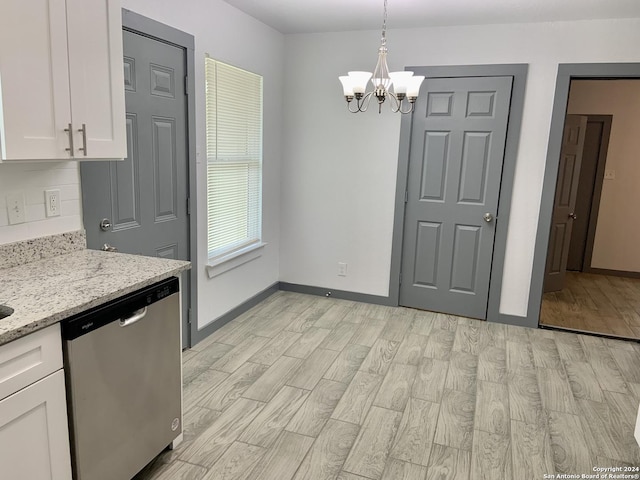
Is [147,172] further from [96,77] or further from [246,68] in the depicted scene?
[246,68]

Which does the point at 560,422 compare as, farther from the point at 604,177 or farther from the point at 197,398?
the point at 604,177

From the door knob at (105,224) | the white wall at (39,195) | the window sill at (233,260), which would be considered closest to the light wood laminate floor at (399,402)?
the window sill at (233,260)

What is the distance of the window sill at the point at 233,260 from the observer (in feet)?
11.5

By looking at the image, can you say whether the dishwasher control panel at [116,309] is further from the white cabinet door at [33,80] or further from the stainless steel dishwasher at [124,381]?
the white cabinet door at [33,80]

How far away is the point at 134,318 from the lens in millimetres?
1815

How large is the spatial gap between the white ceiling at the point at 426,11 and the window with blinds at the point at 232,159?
1.79 feet

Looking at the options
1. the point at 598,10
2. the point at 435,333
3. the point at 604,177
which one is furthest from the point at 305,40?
the point at 604,177

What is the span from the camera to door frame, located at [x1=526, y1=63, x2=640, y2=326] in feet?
11.4

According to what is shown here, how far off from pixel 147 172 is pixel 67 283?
1.14 meters

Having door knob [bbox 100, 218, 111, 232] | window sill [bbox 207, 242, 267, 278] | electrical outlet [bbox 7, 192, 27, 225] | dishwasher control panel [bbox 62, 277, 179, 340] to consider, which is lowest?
window sill [bbox 207, 242, 267, 278]

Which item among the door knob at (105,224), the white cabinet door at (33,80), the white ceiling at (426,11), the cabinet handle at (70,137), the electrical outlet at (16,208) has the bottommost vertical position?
the door knob at (105,224)

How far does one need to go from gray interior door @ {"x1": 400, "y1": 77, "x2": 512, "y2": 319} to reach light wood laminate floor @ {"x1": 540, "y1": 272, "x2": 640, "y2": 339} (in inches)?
32.9

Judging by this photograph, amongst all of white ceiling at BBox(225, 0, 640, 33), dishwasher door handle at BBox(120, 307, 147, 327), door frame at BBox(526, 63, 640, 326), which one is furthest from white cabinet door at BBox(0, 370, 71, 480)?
door frame at BBox(526, 63, 640, 326)

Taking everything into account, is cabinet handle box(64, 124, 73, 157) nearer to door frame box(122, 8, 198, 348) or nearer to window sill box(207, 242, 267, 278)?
door frame box(122, 8, 198, 348)
